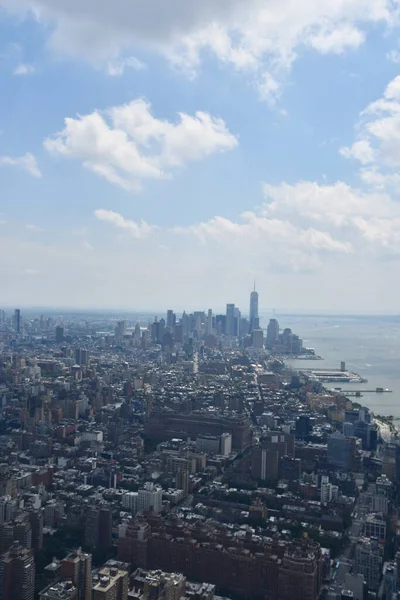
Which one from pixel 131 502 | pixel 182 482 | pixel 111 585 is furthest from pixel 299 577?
pixel 182 482

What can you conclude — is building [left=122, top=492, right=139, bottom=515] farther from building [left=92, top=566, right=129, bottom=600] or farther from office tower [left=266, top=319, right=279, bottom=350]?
office tower [left=266, top=319, right=279, bottom=350]

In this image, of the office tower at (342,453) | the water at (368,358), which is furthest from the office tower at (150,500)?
the water at (368,358)

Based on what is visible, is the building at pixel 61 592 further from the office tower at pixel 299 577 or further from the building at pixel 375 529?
the building at pixel 375 529

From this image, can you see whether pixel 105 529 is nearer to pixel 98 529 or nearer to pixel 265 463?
pixel 98 529

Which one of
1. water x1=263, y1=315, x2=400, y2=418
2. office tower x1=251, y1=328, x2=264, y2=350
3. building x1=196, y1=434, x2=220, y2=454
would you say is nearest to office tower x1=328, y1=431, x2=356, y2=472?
building x1=196, y1=434, x2=220, y2=454

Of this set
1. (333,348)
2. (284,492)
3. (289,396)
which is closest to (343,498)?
(284,492)

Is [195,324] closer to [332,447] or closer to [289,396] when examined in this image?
[289,396]

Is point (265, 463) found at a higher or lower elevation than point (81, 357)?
lower
